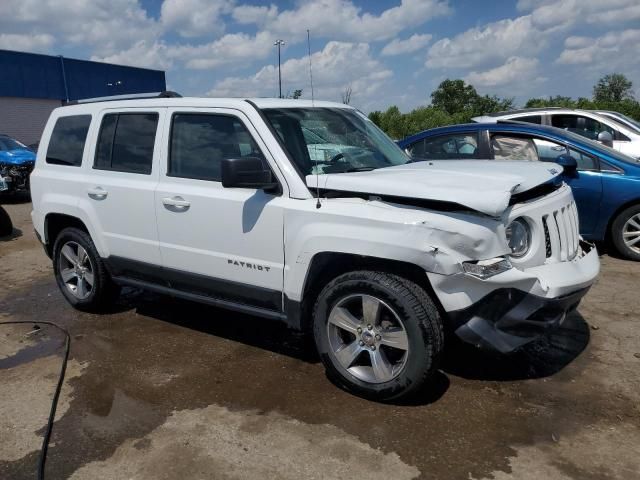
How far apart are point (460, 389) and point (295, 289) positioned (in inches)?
50.4

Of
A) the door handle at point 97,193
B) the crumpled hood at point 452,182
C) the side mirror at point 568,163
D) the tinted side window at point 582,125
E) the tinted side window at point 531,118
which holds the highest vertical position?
the tinted side window at point 531,118

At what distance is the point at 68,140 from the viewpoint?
5.32 metres

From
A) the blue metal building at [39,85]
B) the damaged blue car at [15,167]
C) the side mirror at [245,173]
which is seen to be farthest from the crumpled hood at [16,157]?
the blue metal building at [39,85]

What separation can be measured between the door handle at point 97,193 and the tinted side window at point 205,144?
2.61 feet

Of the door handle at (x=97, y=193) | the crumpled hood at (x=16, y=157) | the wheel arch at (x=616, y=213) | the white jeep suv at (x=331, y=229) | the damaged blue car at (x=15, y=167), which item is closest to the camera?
the white jeep suv at (x=331, y=229)

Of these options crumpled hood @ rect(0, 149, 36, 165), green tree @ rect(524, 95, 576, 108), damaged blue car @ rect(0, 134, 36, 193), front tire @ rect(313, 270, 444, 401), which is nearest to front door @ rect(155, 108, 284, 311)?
front tire @ rect(313, 270, 444, 401)

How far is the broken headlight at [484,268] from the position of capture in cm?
315

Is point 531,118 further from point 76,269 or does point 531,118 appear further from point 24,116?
point 24,116

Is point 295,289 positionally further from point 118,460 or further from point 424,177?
point 118,460

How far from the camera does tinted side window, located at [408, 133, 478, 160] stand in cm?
736

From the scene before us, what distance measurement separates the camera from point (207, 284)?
4328mm

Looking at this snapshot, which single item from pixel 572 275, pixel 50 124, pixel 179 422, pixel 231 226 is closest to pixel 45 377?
pixel 179 422

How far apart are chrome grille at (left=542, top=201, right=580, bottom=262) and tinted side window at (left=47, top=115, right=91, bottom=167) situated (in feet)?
12.9

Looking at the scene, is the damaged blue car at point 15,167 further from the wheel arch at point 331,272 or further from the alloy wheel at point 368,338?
the alloy wheel at point 368,338
